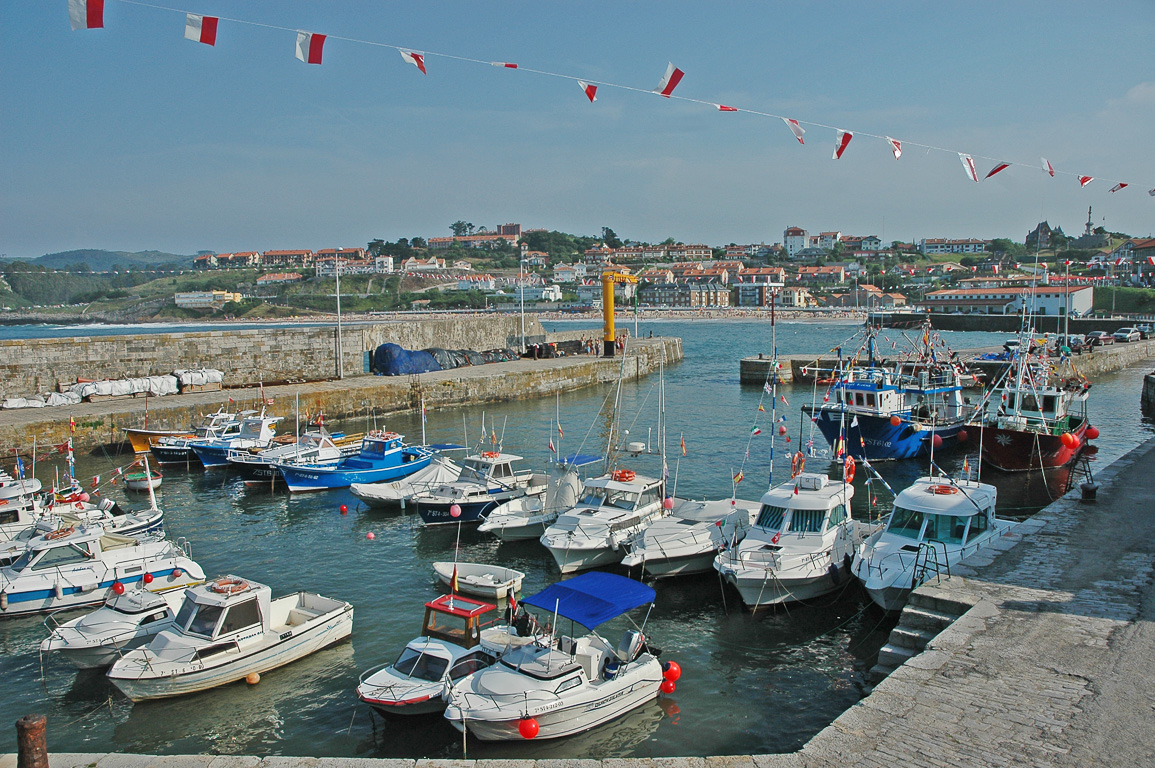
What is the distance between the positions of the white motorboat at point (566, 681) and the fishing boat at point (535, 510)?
5.91m

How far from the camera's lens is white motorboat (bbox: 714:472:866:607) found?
1285 centimetres

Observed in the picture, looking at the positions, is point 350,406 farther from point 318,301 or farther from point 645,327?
point 318,301

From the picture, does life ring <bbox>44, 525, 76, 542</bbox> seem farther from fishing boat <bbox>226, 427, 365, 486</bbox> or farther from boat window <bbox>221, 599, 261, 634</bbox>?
fishing boat <bbox>226, 427, 365, 486</bbox>

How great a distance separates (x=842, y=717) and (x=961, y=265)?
204861 mm

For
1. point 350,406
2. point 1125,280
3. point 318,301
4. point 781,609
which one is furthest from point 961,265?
point 781,609

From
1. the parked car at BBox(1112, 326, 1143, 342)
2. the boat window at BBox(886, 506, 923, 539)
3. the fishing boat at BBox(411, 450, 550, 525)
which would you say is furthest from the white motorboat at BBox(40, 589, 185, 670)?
the parked car at BBox(1112, 326, 1143, 342)

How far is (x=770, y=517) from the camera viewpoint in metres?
14.3

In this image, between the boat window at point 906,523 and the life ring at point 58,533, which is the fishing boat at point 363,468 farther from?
the boat window at point 906,523

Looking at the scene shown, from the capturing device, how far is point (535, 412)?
119 feet

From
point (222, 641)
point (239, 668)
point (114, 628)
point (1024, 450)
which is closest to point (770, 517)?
point (239, 668)

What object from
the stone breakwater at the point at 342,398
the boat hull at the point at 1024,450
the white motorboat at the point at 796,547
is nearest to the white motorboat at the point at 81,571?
the white motorboat at the point at 796,547

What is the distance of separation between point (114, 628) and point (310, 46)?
28.3 feet

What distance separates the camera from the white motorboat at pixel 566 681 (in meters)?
9.05

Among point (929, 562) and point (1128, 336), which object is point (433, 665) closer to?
point (929, 562)
